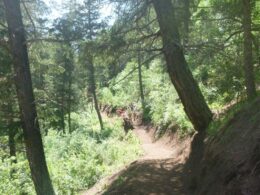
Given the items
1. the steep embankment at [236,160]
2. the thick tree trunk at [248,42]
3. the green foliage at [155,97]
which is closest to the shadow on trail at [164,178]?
the steep embankment at [236,160]

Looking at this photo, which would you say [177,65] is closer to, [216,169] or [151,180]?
[151,180]

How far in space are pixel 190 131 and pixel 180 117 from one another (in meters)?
2.03

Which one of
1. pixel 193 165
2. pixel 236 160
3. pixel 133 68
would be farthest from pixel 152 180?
pixel 133 68

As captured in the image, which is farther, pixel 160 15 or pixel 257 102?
pixel 160 15

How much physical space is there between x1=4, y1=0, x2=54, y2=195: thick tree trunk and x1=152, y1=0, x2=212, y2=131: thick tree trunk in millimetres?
4208

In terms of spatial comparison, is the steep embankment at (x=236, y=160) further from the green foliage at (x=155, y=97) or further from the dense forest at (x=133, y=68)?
the green foliage at (x=155, y=97)

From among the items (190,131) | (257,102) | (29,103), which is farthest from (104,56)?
(257,102)

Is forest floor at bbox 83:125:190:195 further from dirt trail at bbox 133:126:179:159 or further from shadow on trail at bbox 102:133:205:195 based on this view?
dirt trail at bbox 133:126:179:159

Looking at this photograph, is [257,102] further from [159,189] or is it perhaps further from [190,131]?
[190,131]

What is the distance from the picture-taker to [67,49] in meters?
10.4

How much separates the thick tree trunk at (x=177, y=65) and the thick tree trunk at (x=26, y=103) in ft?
13.8

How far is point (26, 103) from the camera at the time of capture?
28.7ft

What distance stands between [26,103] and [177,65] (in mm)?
4639

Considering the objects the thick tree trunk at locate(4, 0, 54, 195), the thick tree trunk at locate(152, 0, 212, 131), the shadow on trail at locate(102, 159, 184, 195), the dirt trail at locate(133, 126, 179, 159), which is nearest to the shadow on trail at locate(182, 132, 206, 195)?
the shadow on trail at locate(102, 159, 184, 195)
